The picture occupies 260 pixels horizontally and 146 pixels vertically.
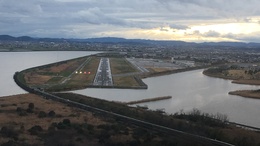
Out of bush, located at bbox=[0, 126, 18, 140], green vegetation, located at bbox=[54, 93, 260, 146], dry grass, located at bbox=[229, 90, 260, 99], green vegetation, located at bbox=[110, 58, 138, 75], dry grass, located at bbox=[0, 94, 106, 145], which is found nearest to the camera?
bush, located at bbox=[0, 126, 18, 140]

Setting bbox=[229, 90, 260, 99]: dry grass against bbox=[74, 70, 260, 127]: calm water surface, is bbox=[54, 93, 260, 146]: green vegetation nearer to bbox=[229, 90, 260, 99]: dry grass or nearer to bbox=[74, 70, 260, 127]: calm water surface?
bbox=[74, 70, 260, 127]: calm water surface

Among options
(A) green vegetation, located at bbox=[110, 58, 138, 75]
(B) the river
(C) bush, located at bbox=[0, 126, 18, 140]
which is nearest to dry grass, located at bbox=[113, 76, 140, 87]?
(B) the river

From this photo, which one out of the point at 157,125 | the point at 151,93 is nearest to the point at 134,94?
the point at 151,93

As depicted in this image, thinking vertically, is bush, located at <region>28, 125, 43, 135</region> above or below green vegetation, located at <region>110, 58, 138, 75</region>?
above

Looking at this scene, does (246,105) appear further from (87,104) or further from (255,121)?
(87,104)

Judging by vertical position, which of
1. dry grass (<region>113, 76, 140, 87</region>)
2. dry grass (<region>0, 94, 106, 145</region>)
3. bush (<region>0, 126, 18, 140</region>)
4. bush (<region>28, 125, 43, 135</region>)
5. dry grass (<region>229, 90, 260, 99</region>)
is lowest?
dry grass (<region>229, 90, 260, 99</region>)

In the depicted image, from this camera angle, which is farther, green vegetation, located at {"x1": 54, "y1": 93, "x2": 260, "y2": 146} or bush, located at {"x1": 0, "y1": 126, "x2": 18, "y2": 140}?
green vegetation, located at {"x1": 54, "y1": 93, "x2": 260, "y2": 146}

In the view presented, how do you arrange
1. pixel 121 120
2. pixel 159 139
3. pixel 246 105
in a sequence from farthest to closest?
pixel 246 105 → pixel 121 120 → pixel 159 139

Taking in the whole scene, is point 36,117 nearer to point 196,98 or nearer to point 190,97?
point 196,98
